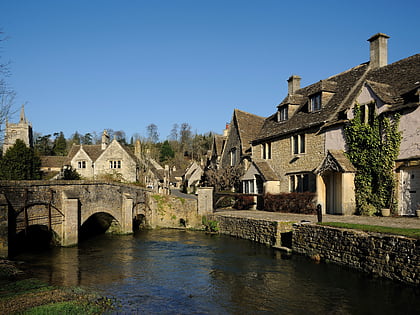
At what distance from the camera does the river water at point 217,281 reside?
1010 centimetres

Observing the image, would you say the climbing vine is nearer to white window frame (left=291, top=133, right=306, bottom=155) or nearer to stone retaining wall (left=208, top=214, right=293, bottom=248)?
white window frame (left=291, top=133, right=306, bottom=155)

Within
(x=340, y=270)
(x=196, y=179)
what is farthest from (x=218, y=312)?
(x=196, y=179)

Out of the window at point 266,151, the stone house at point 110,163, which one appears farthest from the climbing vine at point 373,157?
the stone house at point 110,163

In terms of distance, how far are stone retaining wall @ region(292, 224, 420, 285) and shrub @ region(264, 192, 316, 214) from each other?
727 centimetres

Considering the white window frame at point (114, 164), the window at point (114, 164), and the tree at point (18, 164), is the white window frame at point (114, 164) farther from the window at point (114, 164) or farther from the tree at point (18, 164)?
the tree at point (18, 164)

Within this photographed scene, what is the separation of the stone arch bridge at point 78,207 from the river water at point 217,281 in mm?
1430

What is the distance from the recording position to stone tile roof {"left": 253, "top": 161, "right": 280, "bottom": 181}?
28.9 metres

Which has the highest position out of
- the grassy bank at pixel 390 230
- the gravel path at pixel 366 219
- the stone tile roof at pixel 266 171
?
the stone tile roof at pixel 266 171

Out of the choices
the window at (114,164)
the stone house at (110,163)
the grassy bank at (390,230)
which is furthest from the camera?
the window at (114,164)

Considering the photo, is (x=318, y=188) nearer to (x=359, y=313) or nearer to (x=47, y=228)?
(x=359, y=313)

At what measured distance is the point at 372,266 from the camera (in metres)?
12.2

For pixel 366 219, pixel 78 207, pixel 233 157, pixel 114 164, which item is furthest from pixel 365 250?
pixel 114 164

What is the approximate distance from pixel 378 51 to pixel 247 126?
15.4 m

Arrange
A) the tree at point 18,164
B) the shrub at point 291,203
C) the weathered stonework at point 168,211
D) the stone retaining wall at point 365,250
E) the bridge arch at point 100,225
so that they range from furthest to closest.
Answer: the tree at point 18,164, the weathered stonework at point 168,211, the bridge arch at point 100,225, the shrub at point 291,203, the stone retaining wall at point 365,250
